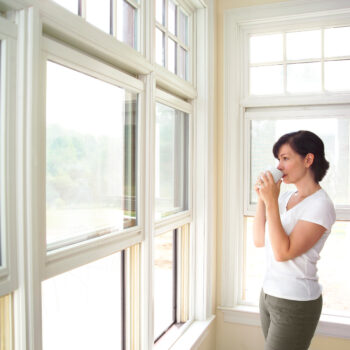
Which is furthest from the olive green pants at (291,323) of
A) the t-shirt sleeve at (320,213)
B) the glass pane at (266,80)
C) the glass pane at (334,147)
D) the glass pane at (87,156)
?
the glass pane at (266,80)

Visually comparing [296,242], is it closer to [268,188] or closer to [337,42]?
[268,188]

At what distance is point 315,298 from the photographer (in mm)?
1689

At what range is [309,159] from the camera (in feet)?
5.61

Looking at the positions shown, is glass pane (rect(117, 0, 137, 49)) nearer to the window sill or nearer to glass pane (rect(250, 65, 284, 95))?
glass pane (rect(250, 65, 284, 95))

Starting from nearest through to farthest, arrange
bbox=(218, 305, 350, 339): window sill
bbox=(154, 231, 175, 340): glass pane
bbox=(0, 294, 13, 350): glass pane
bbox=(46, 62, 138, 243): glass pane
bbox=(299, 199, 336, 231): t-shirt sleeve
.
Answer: bbox=(0, 294, 13, 350): glass pane → bbox=(46, 62, 138, 243): glass pane → bbox=(299, 199, 336, 231): t-shirt sleeve → bbox=(154, 231, 175, 340): glass pane → bbox=(218, 305, 350, 339): window sill

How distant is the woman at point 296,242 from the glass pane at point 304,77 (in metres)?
1.07

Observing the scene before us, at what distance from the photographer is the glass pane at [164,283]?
2.13 meters

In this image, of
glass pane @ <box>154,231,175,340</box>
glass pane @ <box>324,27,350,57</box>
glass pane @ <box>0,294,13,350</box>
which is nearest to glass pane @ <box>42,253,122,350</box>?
glass pane @ <box>0,294,13,350</box>

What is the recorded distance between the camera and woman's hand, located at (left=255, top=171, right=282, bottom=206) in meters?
1.72

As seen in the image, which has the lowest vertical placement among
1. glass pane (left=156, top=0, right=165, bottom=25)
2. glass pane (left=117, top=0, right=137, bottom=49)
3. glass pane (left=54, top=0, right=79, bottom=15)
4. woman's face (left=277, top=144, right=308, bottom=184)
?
woman's face (left=277, top=144, right=308, bottom=184)

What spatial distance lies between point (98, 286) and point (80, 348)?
241 millimetres

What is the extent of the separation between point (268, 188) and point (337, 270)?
4.21ft

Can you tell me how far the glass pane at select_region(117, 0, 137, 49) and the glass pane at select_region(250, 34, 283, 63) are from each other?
51.7 inches

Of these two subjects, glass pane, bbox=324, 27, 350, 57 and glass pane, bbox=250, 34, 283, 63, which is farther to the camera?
glass pane, bbox=250, 34, 283, 63
